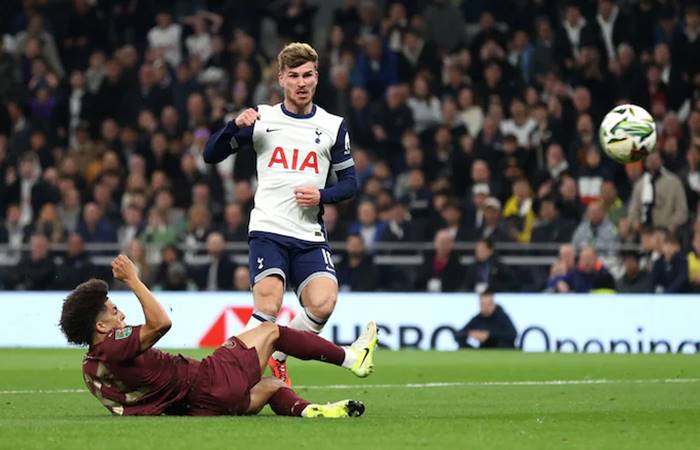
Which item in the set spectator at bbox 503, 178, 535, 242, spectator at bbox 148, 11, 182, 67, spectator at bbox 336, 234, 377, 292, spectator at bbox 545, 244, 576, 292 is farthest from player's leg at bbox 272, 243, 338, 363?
spectator at bbox 148, 11, 182, 67

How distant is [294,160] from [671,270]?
378 inches

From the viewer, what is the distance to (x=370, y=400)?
445 inches

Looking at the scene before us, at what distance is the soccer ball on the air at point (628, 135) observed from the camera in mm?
13047

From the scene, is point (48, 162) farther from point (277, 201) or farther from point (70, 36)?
point (277, 201)

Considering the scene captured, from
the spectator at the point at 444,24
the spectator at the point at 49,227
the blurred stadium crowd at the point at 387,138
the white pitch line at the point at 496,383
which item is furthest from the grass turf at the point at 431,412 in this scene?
the spectator at the point at 444,24

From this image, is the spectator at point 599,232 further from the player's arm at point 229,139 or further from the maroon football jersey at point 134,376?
the maroon football jersey at point 134,376

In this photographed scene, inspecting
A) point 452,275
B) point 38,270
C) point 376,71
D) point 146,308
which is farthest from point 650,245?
point 146,308

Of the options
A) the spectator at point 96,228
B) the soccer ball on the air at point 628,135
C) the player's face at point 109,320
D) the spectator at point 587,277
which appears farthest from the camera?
the spectator at point 96,228

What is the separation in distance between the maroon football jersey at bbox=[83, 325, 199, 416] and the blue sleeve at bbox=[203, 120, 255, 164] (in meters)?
1.99

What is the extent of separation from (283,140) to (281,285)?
1.03 m

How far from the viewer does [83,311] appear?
9047mm

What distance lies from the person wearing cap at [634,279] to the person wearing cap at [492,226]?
2049 mm

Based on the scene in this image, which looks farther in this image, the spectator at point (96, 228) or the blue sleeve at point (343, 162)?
the spectator at point (96, 228)

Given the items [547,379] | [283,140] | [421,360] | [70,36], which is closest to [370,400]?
[283,140]
